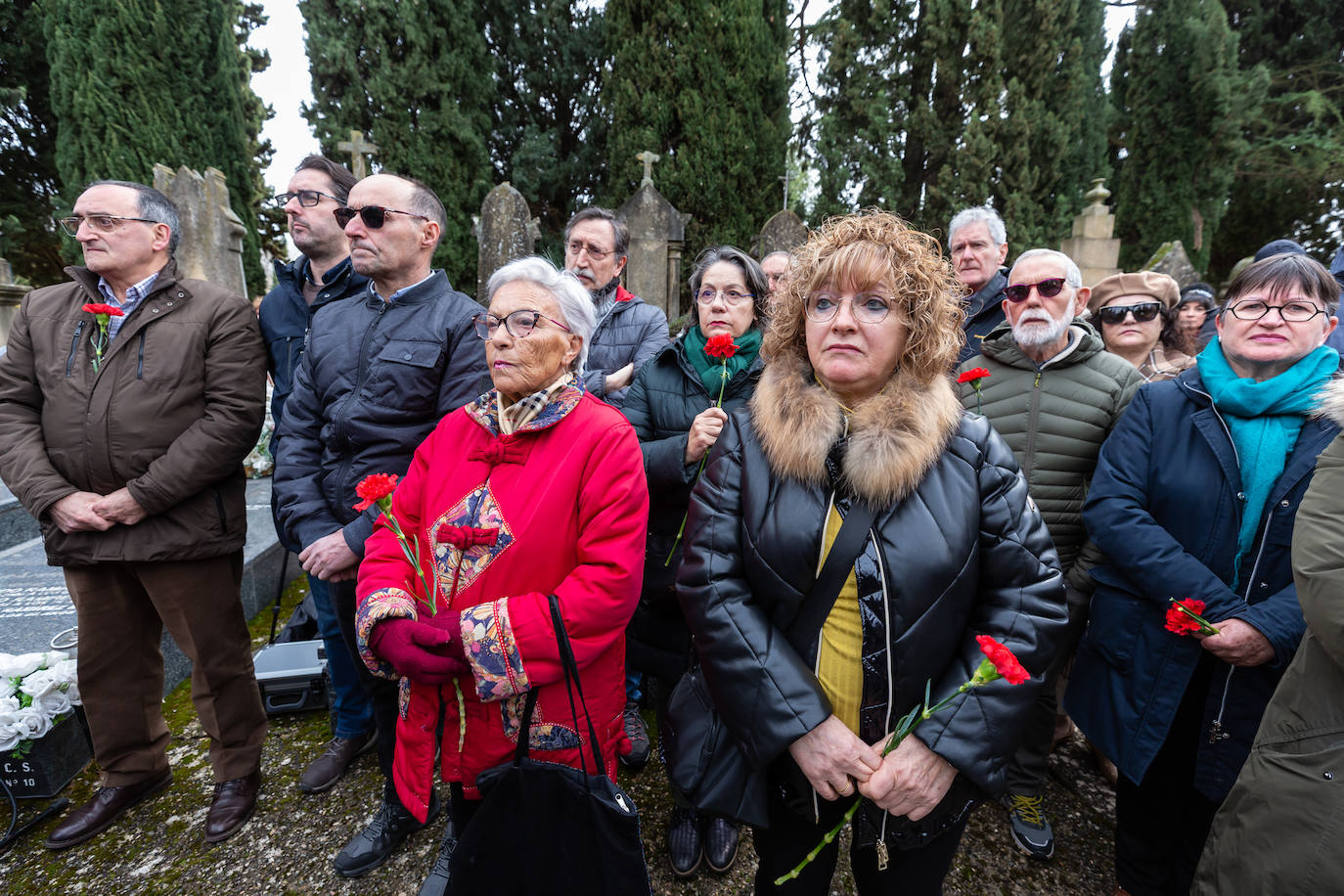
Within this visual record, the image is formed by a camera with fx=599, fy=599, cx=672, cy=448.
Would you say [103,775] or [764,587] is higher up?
[764,587]

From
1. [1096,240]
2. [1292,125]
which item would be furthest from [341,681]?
[1292,125]

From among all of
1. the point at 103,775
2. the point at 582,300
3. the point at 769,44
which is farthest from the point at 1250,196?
the point at 103,775

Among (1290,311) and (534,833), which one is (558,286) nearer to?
(534,833)

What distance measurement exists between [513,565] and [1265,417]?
241 cm

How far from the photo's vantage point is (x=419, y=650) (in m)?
1.61

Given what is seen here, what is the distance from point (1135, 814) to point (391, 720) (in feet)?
9.31

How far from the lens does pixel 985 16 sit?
33.3 ft

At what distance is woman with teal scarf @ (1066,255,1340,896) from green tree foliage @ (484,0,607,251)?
493 inches

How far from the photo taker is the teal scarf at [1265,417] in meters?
1.85

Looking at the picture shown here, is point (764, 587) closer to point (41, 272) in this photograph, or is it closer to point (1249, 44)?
point (1249, 44)

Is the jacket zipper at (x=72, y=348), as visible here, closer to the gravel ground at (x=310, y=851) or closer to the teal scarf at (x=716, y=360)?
the gravel ground at (x=310, y=851)

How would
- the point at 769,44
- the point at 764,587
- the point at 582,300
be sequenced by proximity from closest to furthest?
the point at 764,587 < the point at 582,300 < the point at 769,44

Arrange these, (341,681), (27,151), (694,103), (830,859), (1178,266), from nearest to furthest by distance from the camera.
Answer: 1. (830,859)
2. (341,681)
3. (1178,266)
4. (694,103)
5. (27,151)

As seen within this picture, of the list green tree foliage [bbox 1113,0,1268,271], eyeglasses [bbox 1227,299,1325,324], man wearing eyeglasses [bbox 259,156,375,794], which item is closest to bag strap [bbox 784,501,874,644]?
eyeglasses [bbox 1227,299,1325,324]
